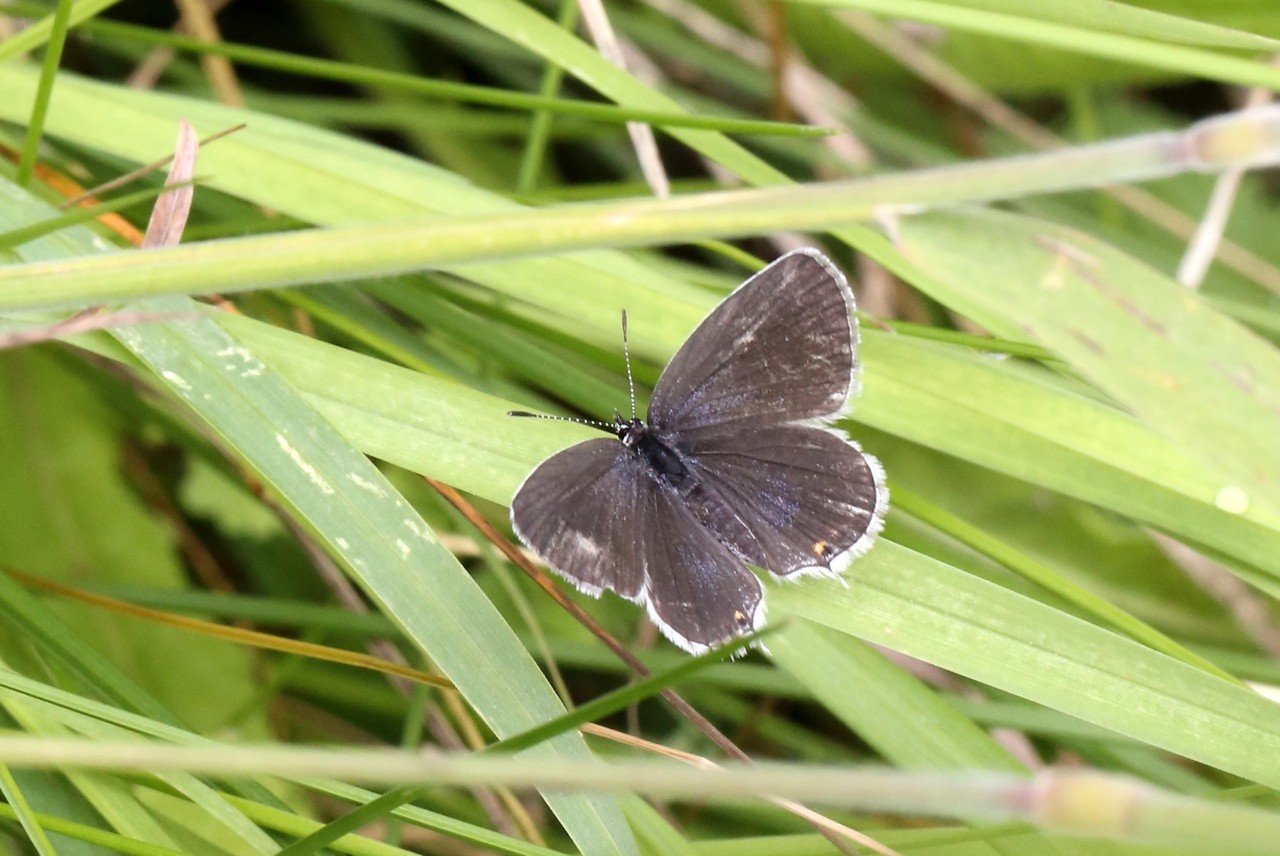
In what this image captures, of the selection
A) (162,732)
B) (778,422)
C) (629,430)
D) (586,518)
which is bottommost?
(162,732)

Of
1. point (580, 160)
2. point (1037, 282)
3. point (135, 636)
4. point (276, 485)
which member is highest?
Answer: point (580, 160)

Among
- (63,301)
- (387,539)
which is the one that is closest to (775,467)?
(387,539)

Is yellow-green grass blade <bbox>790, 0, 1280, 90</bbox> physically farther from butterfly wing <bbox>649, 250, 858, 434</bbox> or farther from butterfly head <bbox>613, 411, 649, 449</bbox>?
butterfly head <bbox>613, 411, 649, 449</bbox>

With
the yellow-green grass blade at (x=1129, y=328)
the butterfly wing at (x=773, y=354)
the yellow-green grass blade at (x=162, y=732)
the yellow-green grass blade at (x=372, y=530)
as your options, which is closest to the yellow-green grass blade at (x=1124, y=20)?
the butterfly wing at (x=773, y=354)

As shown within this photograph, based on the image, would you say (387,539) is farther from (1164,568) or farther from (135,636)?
(1164,568)

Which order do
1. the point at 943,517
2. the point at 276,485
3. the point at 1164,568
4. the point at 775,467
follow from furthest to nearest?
1. the point at 1164,568
2. the point at 775,467
3. the point at 943,517
4. the point at 276,485

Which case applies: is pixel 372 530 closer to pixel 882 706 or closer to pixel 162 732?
pixel 162 732

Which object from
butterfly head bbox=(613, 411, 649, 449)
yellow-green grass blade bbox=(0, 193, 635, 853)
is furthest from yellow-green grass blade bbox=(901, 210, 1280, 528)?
butterfly head bbox=(613, 411, 649, 449)

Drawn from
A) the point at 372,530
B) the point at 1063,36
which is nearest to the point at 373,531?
the point at 372,530
